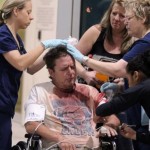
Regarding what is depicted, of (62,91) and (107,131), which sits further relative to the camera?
(62,91)

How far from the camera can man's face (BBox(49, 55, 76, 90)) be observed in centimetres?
265

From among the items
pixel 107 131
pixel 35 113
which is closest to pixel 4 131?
pixel 35 113

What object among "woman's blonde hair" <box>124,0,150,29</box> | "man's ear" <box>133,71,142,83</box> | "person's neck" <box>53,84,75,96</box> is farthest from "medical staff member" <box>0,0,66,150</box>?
"man's ear" <box>133,71,142,83</box>

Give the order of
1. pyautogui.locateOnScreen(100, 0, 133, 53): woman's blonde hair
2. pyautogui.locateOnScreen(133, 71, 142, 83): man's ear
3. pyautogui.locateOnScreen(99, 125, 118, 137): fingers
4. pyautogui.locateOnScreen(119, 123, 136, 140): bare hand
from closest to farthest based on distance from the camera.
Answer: pyautogui.locateOnScreen(133, 71, 142, 83): man's ear, pyautogui.locateOnScreen(119, 123, 136, 140): bare hand, pyautogui.locateOnScreen(99, 125, 118, 137): fingers, pyautogui.locateOnScreen(100, 0, 133, 53): woman's blonde hair

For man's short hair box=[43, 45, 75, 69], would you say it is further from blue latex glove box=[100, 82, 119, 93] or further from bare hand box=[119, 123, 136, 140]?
bare hand box=[119, 123, 136, 140]

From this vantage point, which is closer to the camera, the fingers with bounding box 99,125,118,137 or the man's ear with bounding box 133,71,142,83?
the man's ear with bounding box 133,71,142,83

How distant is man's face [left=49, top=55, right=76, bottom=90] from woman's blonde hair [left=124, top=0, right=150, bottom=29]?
0.52 meters

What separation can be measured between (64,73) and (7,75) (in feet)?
1.23

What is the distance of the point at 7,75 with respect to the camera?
8.69 feet

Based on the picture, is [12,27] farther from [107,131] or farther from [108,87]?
[107,131]

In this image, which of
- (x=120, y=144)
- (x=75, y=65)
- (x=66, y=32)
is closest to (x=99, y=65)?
(x=75, y=65)

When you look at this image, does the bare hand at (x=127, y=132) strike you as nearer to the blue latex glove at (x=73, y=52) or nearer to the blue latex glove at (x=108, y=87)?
the blue latex glove at (x=108, y=87)

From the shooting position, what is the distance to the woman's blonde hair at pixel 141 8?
8.28 feet

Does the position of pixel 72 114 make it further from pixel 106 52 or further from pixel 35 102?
pixel 106 52
